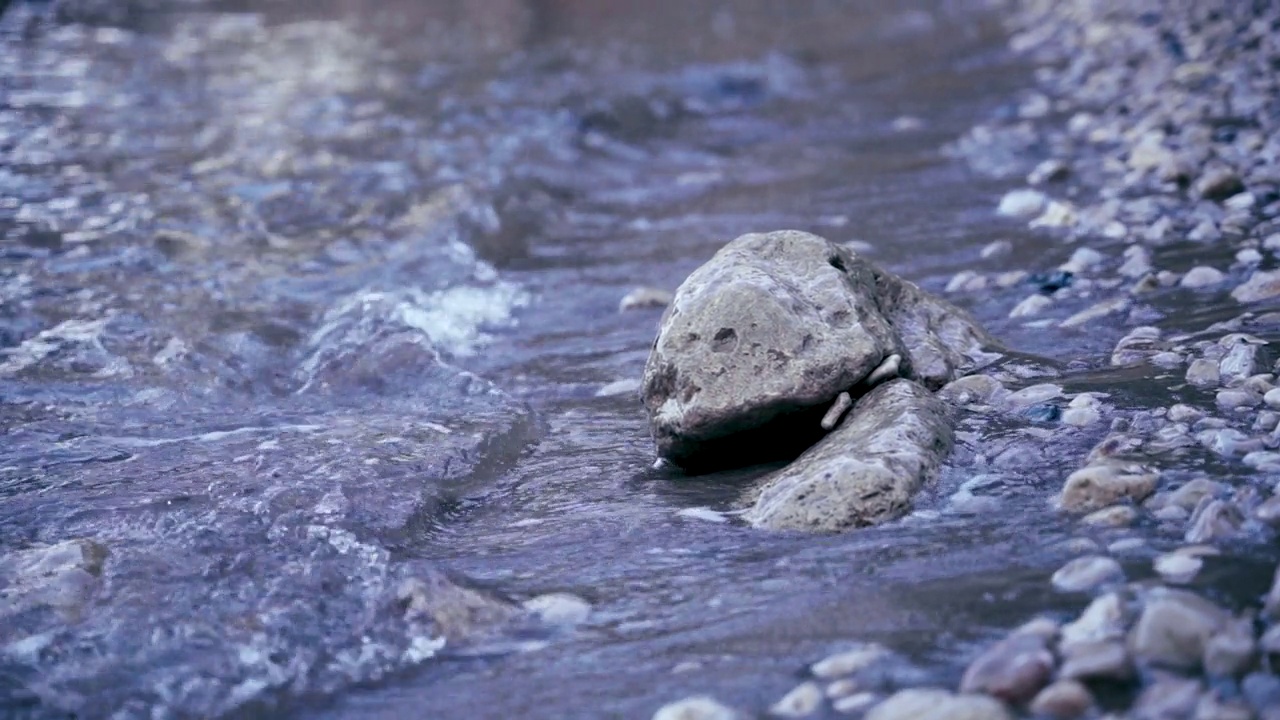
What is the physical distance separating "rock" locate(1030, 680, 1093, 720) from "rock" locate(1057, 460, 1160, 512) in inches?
30.7

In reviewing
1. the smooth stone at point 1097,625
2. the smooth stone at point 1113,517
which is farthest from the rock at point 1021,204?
the smooth stone at point 1097,625

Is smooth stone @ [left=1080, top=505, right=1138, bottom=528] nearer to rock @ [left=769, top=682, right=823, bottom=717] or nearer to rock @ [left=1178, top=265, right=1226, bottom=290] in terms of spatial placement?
rock @ [left=769, top=682, right=823, bottom=717]

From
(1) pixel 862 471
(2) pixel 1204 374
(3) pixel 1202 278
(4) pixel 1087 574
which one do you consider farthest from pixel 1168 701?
(3) pixel 1202 278

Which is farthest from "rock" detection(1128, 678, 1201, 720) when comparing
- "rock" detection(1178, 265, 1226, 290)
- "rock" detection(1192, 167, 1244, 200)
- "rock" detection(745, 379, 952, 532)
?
"rock" detection(1192, 167, 1244, 200)

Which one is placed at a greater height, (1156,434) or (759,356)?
(759,356)

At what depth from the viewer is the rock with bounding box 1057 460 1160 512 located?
2752 mm

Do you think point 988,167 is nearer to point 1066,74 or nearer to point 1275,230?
point 1275,230

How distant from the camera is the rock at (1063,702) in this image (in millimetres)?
2037

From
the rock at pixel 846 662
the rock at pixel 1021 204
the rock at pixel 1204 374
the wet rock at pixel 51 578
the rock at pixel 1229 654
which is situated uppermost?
the rock at pixel 1021 204

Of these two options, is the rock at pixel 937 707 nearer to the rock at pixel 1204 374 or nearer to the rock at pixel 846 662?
the rock at pixel 846 662

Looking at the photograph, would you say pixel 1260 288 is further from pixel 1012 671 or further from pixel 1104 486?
pixel 1012 671

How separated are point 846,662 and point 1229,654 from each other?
0.61m

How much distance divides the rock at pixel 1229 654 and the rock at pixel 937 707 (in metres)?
0.33

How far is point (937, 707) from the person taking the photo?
6.75 feet
